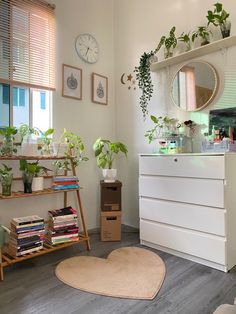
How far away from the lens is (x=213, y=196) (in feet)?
6.44

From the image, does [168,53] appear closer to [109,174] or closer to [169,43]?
[169,43]

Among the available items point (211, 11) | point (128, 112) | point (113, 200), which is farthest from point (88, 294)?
point (211, 11)

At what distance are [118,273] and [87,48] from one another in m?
2.56

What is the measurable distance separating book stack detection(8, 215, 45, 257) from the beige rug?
29 centimetres

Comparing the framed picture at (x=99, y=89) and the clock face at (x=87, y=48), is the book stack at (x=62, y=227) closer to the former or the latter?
the framed picture at (x=99, y=89)

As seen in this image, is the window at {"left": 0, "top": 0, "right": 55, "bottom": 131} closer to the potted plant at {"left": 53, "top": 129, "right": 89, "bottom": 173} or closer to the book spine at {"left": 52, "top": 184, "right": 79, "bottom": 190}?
the potted plant at {"left": 53, "top": 129, "right": 89, "bottom": 173}

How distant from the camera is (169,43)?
2.59 meters

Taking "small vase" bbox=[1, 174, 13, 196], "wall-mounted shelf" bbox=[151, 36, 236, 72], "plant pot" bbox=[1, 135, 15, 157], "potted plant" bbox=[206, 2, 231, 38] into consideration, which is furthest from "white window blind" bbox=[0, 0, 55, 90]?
"potted plant" bbox=[206, 2, 231, 38]

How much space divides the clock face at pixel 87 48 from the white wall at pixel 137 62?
357mm

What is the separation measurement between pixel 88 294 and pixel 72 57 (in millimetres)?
2464

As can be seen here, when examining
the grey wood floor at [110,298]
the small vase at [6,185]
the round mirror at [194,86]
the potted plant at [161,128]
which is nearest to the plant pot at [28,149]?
the small vase at [6,185]

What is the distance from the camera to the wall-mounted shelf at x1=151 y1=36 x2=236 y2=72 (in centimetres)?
216

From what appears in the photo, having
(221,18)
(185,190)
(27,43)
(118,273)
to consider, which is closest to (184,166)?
(185,190)

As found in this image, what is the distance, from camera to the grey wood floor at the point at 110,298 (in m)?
1.49
